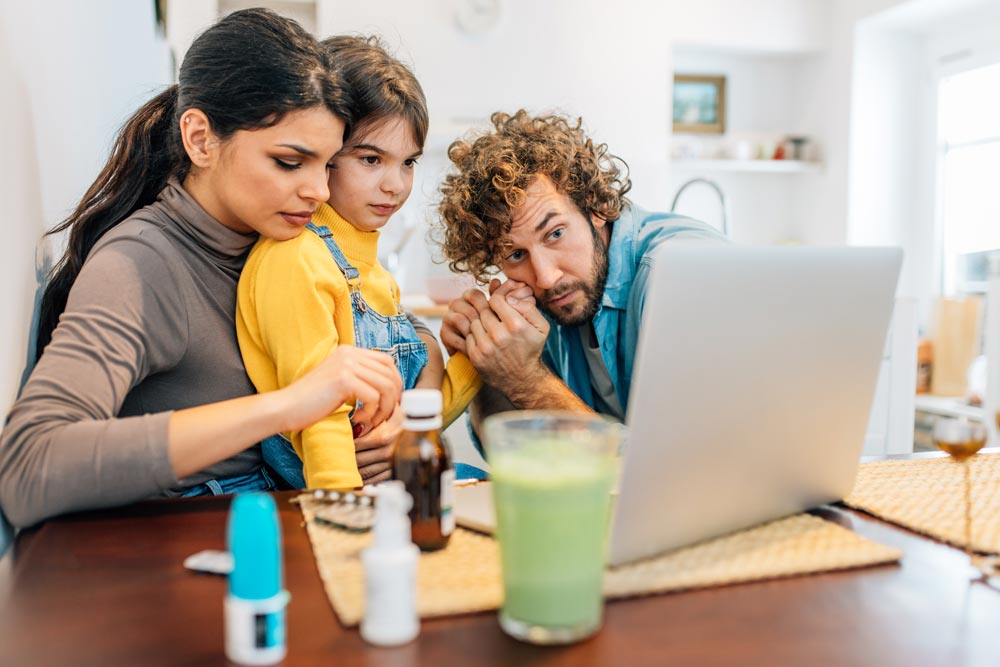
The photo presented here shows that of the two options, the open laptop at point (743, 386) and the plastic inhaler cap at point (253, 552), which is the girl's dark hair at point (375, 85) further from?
the plastic inhaler cap at point (253, 552)

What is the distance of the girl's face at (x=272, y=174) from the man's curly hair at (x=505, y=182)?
1.47ft

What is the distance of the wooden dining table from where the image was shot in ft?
1.86

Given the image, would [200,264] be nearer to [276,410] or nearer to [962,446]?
[276,410]

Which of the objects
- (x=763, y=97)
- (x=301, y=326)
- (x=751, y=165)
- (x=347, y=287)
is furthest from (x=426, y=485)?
(x=763, y=97)

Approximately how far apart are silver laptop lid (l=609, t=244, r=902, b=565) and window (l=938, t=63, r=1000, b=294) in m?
3.79

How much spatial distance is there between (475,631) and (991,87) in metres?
4.34

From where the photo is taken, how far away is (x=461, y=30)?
161 inches

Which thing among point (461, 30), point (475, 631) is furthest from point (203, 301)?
point (461, 30)

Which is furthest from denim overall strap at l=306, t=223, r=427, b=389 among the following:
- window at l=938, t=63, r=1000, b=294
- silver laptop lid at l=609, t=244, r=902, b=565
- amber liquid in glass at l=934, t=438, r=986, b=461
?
window at l=938, t=63, r=1000, b=294

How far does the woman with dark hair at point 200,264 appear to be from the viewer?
872 millimetres

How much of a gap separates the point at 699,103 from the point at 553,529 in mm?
4545

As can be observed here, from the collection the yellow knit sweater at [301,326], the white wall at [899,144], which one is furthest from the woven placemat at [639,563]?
the white wall at [899,144]

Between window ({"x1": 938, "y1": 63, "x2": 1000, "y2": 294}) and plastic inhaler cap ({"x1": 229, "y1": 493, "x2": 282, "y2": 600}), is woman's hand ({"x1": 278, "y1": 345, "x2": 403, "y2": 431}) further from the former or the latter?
window ({"x1": 938, "y1": 63, "x2": 1000, "y2": 294})

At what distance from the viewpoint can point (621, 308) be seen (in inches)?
62.1
